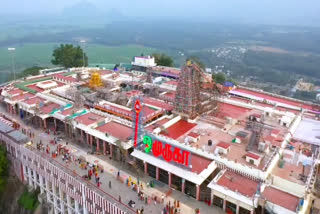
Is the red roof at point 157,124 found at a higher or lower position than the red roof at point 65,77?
lower

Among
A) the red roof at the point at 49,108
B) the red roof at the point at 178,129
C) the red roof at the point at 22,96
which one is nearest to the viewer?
the red roof at the point at 178,129

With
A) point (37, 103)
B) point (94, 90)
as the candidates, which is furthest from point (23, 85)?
point (94, 90)

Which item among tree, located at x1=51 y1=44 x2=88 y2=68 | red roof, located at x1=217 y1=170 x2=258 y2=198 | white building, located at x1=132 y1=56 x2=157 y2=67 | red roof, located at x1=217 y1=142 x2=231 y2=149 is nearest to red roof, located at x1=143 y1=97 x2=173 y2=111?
red roof, located at x1=217 y1=142 x2=231 y2=149

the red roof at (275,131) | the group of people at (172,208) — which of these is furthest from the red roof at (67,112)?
the red roof at (275,131)

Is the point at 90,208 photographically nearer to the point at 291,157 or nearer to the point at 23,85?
the point at 291,157

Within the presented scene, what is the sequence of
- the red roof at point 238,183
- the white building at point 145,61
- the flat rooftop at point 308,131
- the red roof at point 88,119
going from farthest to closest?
1. the white building at point 145,61
2. the red roof at point 88,119
3. the flat rooftop at point 308,131
4. the red roof at point 238,183

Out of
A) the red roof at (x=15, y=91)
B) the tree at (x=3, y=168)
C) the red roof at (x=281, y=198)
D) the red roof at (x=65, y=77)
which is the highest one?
the red roof at (x=65, y=77)

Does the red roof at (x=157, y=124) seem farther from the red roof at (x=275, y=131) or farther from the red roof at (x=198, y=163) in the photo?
the red roof at (x=275, y=131)
